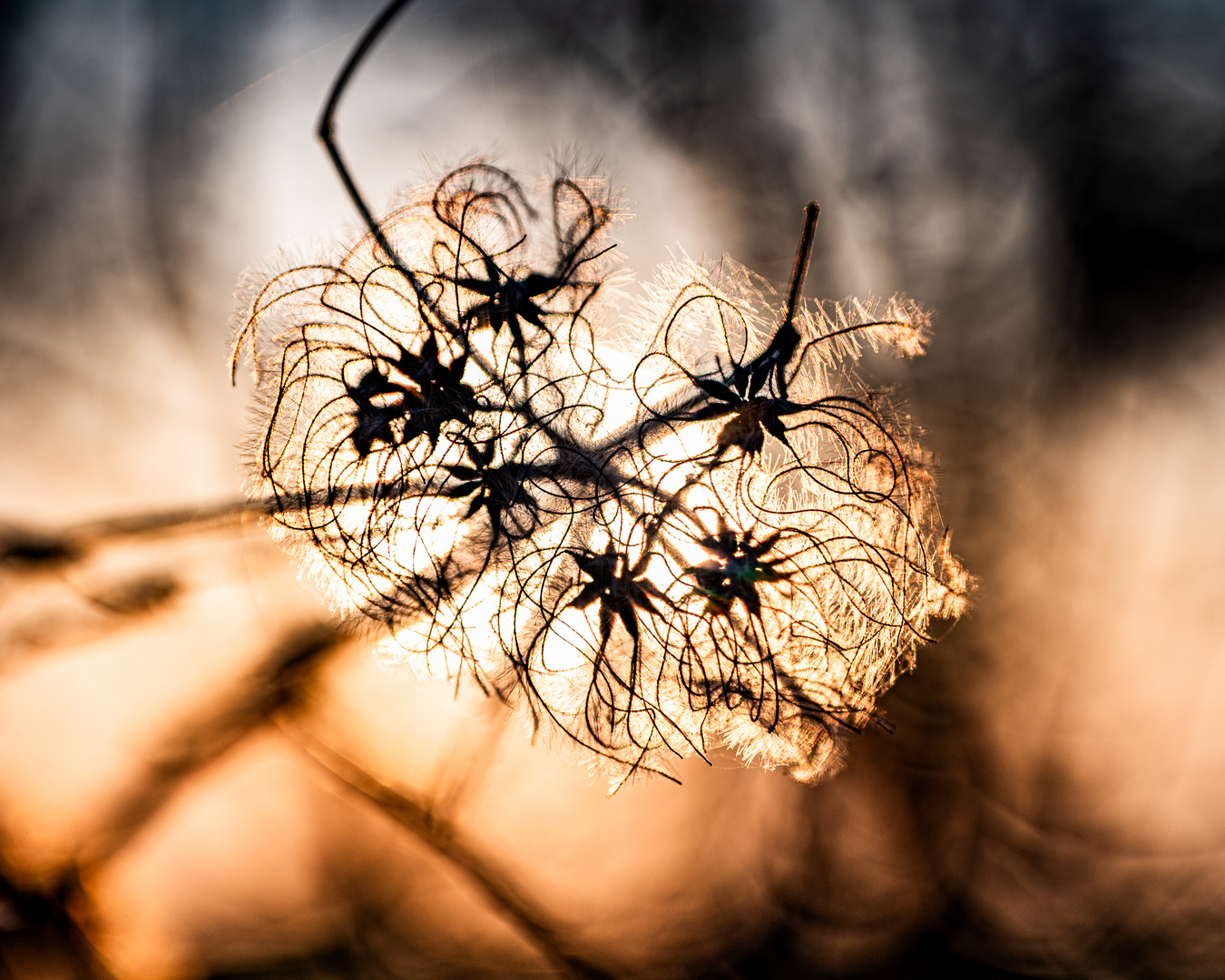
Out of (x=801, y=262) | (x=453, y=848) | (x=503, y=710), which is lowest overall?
(x=453, y=848)

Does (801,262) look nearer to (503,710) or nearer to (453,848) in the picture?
(503,710)

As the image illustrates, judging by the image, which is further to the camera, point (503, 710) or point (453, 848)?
point (453, 848)

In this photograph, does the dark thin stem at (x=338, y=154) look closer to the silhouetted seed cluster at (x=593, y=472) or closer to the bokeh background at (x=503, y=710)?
the silhouetted seed cluster at (x=593, y=472)

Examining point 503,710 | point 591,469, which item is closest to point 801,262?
point 591,469

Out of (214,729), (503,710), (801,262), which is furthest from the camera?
(214,729)

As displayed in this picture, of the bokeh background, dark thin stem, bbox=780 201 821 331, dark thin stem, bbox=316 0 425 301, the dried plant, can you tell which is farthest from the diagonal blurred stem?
dark thin stem, bbox=780 201 821 331

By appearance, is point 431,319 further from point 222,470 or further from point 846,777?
point 846,777

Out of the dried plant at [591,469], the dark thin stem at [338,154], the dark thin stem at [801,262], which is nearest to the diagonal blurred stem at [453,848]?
the dried plant at [591,469]
